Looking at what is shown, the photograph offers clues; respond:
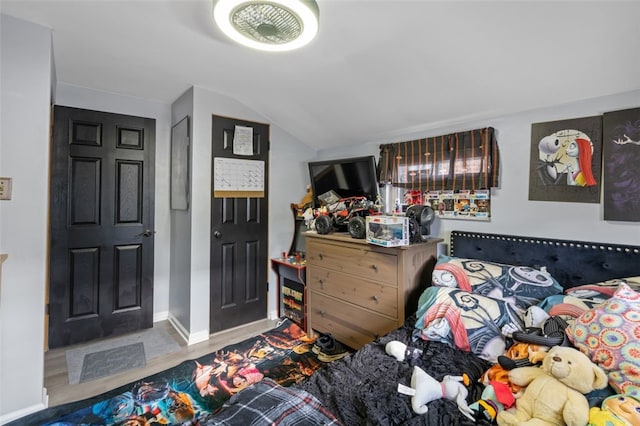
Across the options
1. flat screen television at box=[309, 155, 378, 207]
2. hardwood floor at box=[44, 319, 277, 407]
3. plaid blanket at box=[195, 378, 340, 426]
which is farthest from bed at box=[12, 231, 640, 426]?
flat screen television at box=[309, 155, 378, 207]

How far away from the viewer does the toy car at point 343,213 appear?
245 centimetres

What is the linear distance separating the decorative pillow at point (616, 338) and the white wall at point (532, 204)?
1.86ft

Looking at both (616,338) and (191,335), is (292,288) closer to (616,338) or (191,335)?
(191,335)

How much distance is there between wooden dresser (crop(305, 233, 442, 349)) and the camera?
199 cm

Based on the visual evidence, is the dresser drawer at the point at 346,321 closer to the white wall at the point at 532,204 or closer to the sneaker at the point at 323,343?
the sneaker at the point at 323,343

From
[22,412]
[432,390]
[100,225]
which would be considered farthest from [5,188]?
[432,390]

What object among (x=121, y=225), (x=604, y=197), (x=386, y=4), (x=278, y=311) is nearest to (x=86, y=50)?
(x=121, y=225)

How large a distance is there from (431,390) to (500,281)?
92 cm

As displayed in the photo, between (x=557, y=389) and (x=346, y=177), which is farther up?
(x=346, y=177)

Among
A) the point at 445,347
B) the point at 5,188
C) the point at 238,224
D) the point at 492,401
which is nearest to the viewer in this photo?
the point at 492,401

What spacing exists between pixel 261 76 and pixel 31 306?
2.16 meters

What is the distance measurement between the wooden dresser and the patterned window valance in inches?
19.8

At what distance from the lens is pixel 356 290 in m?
2.24

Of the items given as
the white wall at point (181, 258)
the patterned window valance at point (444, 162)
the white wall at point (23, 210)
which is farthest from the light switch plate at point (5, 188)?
the patterned window valance at point (444, 162)
